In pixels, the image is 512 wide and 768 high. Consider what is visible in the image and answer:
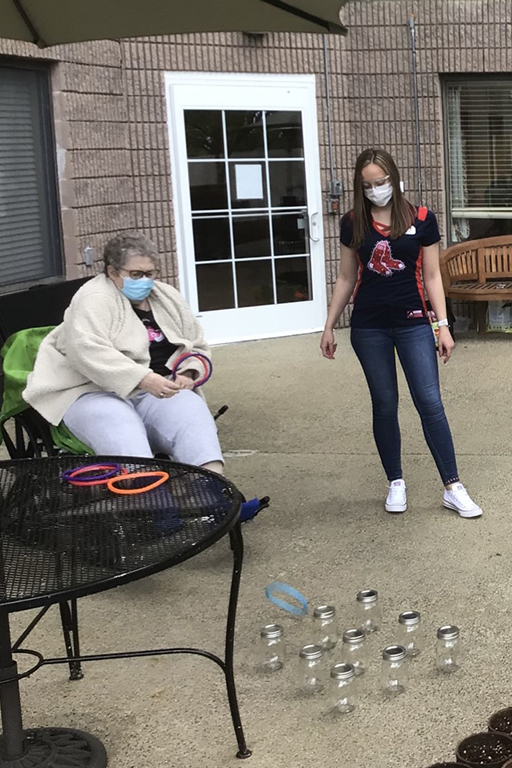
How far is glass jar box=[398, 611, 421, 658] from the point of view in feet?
9.63

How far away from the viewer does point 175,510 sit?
2387 mm

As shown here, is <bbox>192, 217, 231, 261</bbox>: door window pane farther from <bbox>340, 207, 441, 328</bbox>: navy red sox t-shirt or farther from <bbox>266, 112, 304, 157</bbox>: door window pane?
<bbox>340, 207, 441, 328</bbox>: navy red sox t-shirt

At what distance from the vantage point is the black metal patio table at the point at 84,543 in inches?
81.0

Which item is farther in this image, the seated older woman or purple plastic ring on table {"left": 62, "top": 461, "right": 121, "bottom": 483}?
the seated older woman

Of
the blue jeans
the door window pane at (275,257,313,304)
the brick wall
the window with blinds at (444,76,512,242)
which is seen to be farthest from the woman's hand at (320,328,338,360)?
the window with blinds at (444,76,512,242)

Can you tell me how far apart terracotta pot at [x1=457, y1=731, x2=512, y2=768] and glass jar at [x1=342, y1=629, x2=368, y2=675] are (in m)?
0.52

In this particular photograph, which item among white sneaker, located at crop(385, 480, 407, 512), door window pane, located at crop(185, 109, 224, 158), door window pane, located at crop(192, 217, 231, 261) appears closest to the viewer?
white sneaker, located at crop(385, 480, 407, 512)

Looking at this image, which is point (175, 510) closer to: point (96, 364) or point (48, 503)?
point (48, 503)

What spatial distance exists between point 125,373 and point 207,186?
4753 millimetres

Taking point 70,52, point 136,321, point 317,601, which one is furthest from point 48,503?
point 70,52

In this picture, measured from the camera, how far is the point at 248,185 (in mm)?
8391

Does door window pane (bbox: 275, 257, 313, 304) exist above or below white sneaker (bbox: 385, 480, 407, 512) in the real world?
above

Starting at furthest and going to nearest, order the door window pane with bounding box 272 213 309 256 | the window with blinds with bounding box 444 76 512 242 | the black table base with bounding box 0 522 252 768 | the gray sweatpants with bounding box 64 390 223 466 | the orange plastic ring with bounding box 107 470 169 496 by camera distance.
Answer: the window with blinds with bounding box 444 76 512 242 < the door window pane with bounding box 272 213 309 256 < the gray sweatpants with bounding box 64 390 223 466 < the orange plastic ring with bounding box 107 470 169 496 < the black table base with bounding box 0 522 252 768

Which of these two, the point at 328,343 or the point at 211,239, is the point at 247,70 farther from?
the point at 328,343
